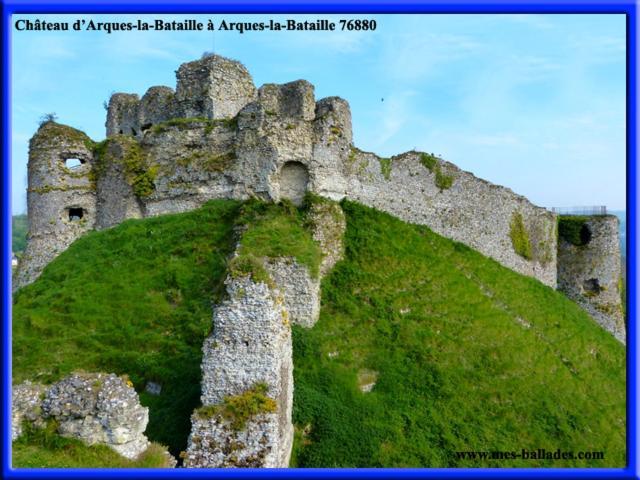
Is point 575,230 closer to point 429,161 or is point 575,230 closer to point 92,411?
point 429,161

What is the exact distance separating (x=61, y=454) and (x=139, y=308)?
7.72 m

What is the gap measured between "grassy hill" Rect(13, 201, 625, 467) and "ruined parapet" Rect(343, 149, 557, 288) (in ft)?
4.39

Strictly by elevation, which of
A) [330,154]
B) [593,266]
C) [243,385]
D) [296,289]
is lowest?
[243,385]

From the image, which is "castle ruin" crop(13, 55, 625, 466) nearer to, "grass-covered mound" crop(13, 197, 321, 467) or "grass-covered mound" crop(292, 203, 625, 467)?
"grass-covered mound" crop(13, 197, 321, 467)

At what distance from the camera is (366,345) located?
59.9 ft

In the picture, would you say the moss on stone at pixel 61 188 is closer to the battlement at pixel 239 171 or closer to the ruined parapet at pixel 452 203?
the battlement at pixel 239 171

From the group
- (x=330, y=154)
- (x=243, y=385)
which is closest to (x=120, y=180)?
(x=330, y=154)

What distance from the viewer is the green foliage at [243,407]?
1263 centimetres

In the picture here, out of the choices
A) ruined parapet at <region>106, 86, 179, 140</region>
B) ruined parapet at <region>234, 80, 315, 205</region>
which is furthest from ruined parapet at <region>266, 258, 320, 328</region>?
ruined parapet at <region>106, 86, 179, 140</region>

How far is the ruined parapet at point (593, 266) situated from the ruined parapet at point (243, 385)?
2207 centimetres

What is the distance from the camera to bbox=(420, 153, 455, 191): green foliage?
82.8 feet

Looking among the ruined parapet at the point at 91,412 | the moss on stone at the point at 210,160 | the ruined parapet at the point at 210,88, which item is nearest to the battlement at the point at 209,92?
the ruined parapet at the point at 210,88

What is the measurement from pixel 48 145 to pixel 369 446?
19373mm

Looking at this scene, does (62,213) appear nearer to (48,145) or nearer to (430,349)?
(48,145)
